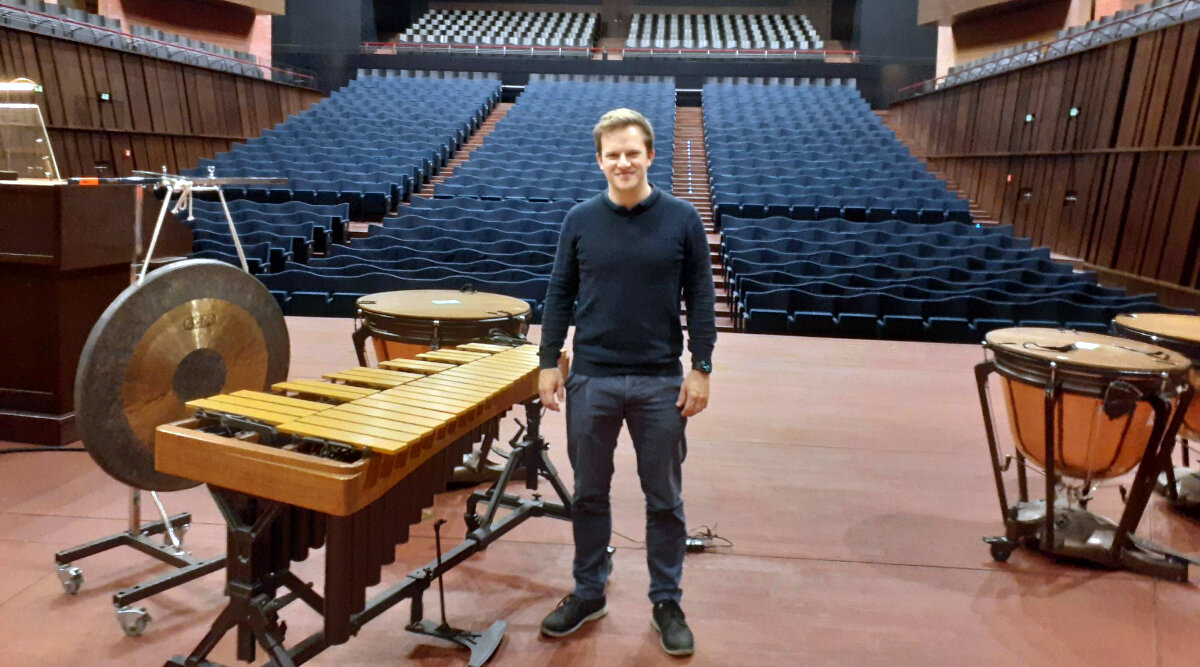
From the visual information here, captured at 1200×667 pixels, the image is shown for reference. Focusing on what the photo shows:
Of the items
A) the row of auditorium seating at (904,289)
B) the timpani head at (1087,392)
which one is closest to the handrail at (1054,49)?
the row of auditorium seating at (904,289)

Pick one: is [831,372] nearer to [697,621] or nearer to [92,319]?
[697,621]

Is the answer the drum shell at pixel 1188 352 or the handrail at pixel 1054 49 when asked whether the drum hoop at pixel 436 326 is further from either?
the handrail at pixel 1054 49

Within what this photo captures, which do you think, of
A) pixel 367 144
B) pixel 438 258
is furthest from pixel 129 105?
pixel 438 258

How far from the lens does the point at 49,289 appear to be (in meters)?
2.48

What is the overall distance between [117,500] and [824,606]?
2.00 meters

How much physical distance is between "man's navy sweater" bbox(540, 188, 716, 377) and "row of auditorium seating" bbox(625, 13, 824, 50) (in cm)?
1452

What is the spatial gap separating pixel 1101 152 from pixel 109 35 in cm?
1090

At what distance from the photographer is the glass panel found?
10.8 ft

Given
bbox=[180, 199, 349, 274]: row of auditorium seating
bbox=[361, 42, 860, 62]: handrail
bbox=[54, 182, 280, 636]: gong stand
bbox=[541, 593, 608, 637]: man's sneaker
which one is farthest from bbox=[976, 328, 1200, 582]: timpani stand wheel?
bbox=[361, 42, 860, 62]: handrail

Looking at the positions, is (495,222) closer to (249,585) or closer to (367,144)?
(367,144)

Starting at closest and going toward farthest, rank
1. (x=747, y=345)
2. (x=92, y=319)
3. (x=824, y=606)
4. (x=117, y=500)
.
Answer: (x=824, y=606) < (x=117, y=500) < (x=92, y=319) < (x=747, y=345)

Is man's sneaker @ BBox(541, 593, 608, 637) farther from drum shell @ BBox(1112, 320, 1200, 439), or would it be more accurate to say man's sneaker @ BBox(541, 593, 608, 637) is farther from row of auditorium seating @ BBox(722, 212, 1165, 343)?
row of auditorium seating @ BBox(722, 212, 1165, 343)

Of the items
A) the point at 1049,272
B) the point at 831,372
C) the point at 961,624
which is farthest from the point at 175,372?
the point at 1049,272

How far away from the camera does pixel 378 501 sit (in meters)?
1.40
